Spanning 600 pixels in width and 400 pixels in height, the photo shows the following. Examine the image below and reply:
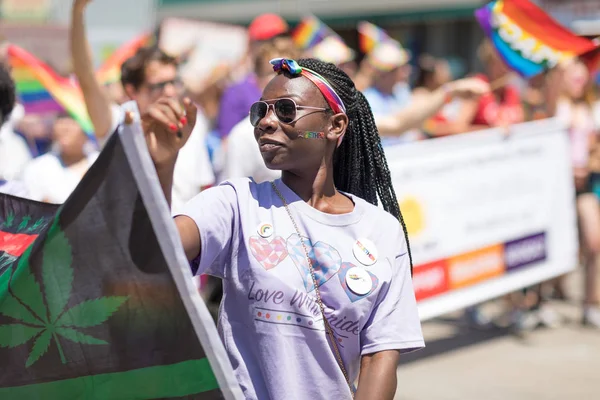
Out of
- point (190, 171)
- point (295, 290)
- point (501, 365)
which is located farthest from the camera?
point (501, 365)

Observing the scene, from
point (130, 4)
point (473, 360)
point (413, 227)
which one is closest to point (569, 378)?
point (473, 360)

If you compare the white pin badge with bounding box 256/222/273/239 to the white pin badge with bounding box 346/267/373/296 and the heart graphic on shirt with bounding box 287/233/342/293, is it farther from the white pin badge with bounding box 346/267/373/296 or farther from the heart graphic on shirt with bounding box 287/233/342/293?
the white pin badge with bounding box 346/267/373/296

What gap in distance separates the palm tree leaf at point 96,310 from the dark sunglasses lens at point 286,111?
0.69 metres

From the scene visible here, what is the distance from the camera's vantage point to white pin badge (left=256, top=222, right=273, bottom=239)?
2359 mm

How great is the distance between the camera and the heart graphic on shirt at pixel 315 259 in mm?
2348

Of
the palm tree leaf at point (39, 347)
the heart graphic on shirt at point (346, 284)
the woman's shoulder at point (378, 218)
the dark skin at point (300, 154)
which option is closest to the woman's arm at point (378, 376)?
the dark skin at point (300, 154)

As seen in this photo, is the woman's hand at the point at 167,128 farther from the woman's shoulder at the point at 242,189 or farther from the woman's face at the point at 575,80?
the woman's face at the point at 575,80

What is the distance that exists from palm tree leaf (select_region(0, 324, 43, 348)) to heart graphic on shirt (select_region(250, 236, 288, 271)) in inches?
21.4

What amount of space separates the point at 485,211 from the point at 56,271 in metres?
5.13

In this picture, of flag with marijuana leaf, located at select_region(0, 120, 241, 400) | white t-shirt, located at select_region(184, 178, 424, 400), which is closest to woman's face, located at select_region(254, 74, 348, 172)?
white t-shirt, located at select_region(184, 178, 424, 400)

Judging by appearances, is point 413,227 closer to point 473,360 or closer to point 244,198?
point 473,360

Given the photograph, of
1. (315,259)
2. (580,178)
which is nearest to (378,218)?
(315,259)

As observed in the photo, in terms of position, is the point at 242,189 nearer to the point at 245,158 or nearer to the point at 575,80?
the point at 245,158

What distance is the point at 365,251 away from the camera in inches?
94.9
